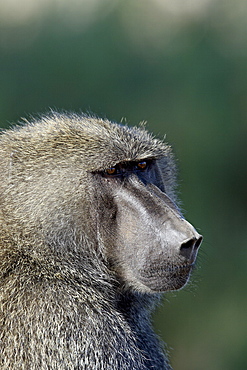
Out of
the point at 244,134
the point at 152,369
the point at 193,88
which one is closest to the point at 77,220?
the point at 152,369

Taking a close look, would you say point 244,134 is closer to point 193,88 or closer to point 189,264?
point 193,88

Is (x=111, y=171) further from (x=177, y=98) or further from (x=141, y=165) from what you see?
(x=177, y=98)

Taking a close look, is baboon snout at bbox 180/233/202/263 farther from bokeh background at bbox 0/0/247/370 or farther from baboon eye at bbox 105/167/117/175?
bokeh background at bbox 0/0/247/370

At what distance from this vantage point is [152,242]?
8.27 ft

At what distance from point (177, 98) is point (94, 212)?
5954 mm

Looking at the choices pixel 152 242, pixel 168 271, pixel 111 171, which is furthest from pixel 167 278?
pixel 111 171

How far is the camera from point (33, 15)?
846 cm

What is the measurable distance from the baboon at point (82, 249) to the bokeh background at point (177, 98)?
4.94 meters

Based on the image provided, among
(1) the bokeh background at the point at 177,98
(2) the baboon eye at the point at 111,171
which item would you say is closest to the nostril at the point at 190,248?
(2) the baboon eye at the point at 111,171

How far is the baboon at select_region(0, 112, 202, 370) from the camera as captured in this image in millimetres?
2402

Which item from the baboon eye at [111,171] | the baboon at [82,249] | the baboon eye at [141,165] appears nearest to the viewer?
the baboon at [82,249]

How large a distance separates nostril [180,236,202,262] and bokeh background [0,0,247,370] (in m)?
5.18

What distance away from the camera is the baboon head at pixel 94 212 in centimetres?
253

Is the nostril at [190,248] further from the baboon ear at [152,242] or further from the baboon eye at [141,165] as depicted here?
the baboon eye at [141,165]
